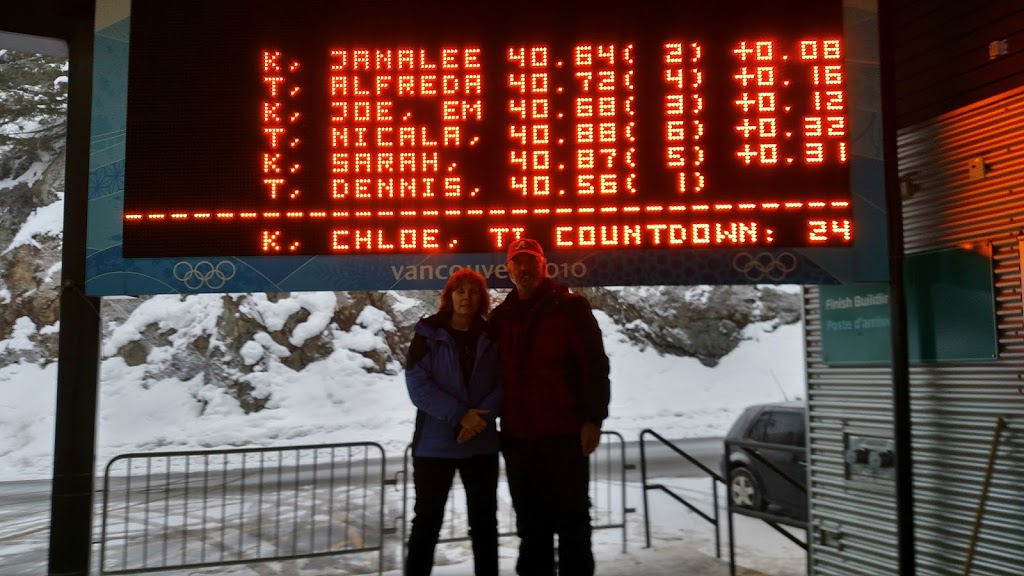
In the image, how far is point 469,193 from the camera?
5.04 meters

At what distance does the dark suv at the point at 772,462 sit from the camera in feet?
32.7

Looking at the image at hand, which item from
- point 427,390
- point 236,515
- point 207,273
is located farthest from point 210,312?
point 427,390

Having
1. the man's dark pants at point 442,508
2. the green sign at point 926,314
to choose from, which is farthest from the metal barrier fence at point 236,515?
the green sign at point 926,314

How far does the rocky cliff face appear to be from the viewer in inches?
971

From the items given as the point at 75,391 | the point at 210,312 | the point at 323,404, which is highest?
the point at 210,312

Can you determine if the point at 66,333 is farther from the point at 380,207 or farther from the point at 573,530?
the point at 573,530

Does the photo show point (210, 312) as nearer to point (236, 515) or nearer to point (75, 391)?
point (236, 515)

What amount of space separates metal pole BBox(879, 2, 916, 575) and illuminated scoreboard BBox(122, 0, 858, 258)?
242 mm

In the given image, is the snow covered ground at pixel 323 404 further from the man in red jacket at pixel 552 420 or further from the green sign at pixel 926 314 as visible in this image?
the man in red jacket at pixel 552 420

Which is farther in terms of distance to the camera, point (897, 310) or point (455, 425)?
point (897, 310)

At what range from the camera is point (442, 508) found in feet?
14.6

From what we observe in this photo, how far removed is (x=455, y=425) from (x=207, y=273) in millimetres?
1967

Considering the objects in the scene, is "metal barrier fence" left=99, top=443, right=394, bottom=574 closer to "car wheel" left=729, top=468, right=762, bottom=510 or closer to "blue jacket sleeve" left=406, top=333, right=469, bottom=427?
"blue jacket sleeve" left=406, top=333, right=469, bottom=427

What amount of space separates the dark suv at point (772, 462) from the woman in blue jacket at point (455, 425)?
6.18m
